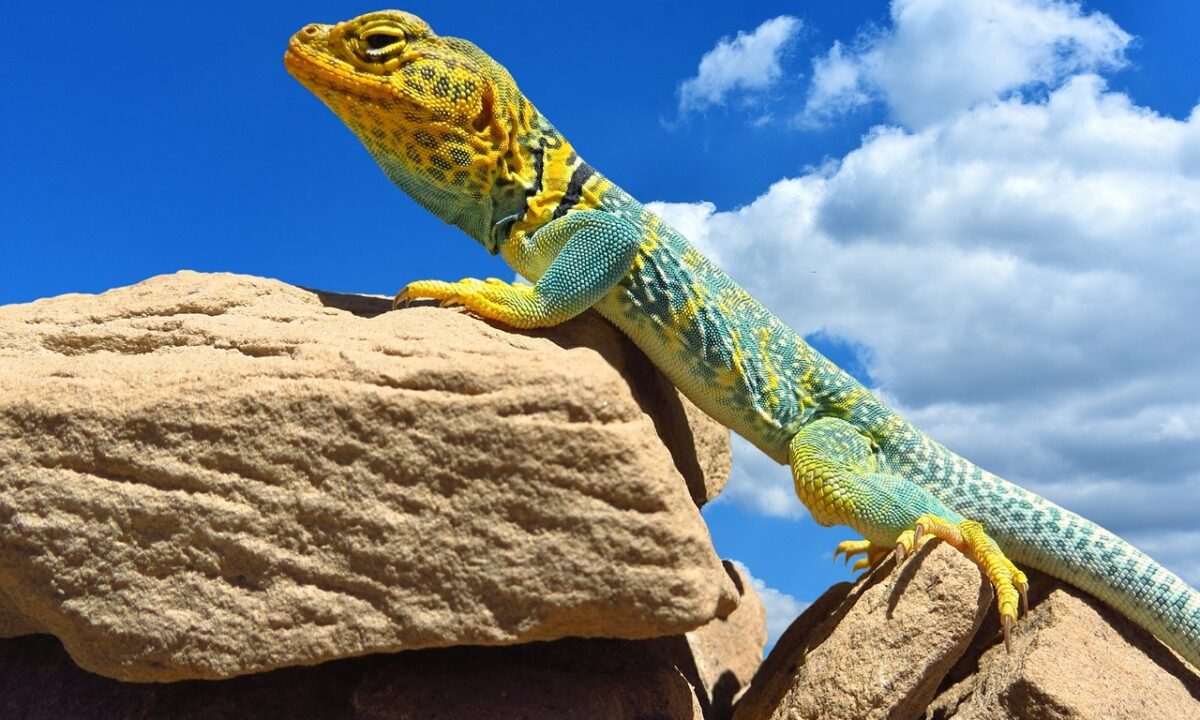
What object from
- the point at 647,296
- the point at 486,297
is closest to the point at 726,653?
the point at 647,296

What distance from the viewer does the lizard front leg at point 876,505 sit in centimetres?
479

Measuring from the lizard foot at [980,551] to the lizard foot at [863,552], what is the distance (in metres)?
0.92

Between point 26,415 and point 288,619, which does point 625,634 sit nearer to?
point 288,619

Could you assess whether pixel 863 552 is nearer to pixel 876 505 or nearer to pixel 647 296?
pixel 876 505

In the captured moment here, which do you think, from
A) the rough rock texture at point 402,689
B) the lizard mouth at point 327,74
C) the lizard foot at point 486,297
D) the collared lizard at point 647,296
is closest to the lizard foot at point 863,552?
the collared lizard at point 647,296

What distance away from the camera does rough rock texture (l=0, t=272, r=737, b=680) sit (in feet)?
11.9

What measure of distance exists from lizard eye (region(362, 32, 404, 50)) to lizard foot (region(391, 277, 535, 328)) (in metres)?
1.35

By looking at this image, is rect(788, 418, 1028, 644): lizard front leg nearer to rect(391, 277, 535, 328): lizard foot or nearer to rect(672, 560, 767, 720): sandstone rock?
rect(672, 560, 767, 720): sandstone rock

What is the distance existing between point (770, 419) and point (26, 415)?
375 cm

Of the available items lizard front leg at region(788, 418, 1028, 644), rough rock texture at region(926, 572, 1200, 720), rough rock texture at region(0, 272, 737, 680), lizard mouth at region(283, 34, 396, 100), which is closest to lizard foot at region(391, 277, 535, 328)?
rough rock texture at region(0, 272, 737, 680)

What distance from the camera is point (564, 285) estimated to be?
15.6 ft

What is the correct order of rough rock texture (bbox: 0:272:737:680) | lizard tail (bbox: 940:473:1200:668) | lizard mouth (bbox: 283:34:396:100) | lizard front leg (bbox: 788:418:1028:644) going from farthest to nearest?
lizard tail (bbox: 940:473:1200:668) < lizard mouth (bbox: 283:34:396:100) < lizard front leg (bbox: 788:418:1028:644) < rough rock texture (bbox: 0:272:737:680)

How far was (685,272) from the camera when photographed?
5.32 metres

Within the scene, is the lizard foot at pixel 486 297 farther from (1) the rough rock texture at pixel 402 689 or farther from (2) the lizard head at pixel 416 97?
(1) the rough rock texture at pixel 402 689
